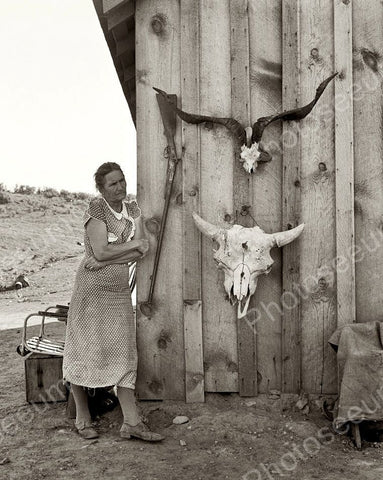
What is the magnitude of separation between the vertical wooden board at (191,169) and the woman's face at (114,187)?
0.63 m

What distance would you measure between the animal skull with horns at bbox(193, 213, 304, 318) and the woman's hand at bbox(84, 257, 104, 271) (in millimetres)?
926

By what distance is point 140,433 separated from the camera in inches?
178

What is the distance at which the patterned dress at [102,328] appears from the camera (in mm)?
4727

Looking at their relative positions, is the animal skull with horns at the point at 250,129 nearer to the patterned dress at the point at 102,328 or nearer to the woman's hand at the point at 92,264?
the patterned dress at the point at 102,328

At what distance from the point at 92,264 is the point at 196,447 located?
160 cm

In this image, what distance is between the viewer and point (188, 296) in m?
5.05

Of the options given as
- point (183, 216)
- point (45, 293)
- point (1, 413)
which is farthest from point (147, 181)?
point (45, 293)

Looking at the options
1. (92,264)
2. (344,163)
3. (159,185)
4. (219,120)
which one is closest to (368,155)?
(344,163)

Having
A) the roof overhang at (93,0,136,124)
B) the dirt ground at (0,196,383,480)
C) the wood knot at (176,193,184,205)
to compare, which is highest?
the roof overhang at (93,0,136,124)

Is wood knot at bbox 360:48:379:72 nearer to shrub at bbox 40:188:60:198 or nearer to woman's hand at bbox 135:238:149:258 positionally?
woman's hand at bbox 135:238:149:258

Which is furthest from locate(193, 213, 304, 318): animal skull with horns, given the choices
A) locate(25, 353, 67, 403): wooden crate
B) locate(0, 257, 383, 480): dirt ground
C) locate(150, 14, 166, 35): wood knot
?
locate(25, 353, 67, 403): wooden crate

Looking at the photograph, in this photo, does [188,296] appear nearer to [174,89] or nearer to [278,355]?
[278,355]

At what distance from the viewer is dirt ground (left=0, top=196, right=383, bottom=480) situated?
400 cm

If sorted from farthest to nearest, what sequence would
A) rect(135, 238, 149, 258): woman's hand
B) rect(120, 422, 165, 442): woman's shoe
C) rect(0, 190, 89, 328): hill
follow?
rect(0, 190, 89, 328): hill → rect(135, 238, 149, 258): woman's hand → rect(120, 422, 165, 442): woman's shoe
